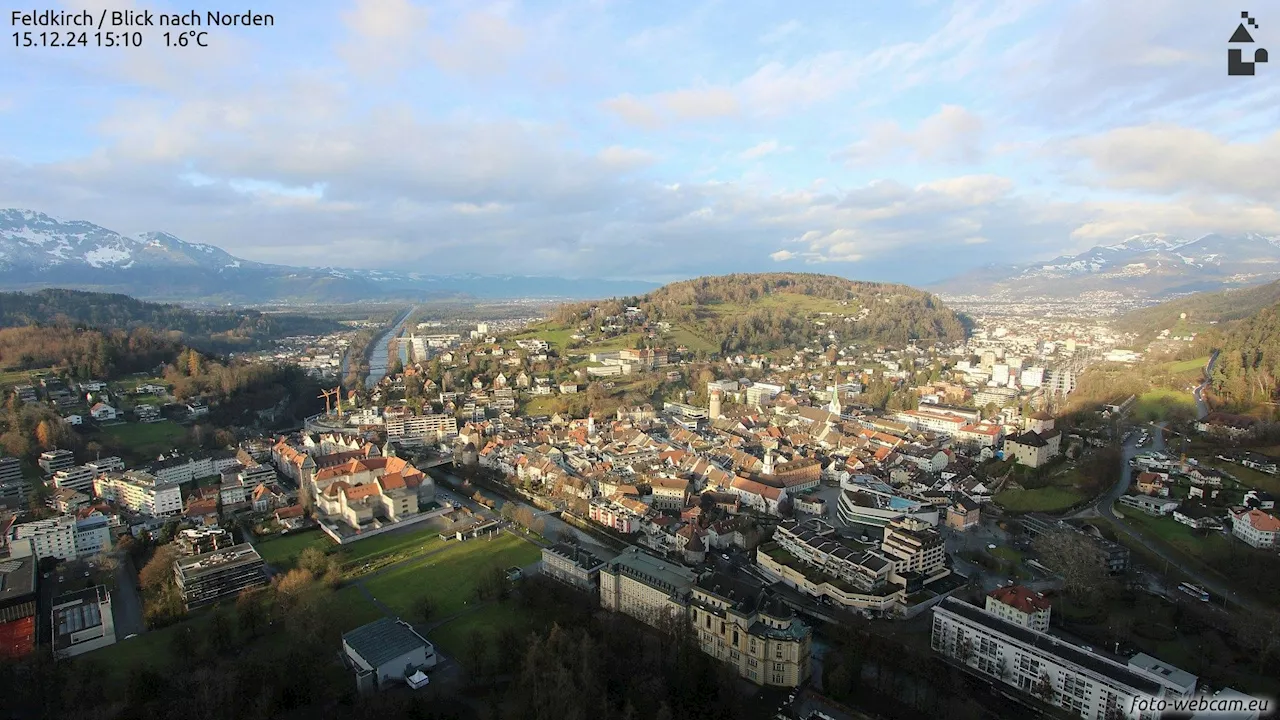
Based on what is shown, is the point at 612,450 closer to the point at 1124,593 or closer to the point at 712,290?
the point at 1124,593

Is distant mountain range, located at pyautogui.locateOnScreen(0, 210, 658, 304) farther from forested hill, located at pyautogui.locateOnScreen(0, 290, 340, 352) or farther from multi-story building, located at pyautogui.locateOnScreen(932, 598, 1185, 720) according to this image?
multi-story building, located at pyautogui.locateOnScreen(932, 598, 1185, 720)

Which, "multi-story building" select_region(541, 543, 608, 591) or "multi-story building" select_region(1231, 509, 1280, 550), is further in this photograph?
"multi-story building" select_region(1231, 509, 1280, 550)

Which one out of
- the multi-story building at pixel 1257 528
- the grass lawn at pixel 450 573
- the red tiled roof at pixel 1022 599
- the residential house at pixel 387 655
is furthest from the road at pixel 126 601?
the multi-story building at pixel 1257 528

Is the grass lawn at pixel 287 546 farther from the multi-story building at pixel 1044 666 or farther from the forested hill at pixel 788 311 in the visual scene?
the forested hill at pixel 788 311

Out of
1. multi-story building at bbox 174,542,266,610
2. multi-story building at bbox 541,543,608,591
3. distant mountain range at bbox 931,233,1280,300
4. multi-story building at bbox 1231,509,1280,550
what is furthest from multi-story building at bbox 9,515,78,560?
distant mountain range at bbox 931,233,1280,300

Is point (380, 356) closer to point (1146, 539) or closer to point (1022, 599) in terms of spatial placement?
point (1022, 599)
